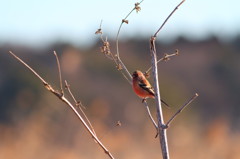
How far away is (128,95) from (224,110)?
7.32m

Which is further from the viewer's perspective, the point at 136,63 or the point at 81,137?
the point at 136,63

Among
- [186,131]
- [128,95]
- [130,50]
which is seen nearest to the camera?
[186,131]

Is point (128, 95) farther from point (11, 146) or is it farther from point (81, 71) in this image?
point (11, 146)

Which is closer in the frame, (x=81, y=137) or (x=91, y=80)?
(x=81, y=137)

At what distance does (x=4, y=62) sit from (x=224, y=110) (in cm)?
1194

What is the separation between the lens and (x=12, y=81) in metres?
32.1

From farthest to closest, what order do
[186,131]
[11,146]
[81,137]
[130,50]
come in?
[130,50] → [186,131] → [81,137] → [11,146]

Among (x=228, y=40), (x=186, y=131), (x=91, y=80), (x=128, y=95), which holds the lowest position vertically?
(x=186, y=131)

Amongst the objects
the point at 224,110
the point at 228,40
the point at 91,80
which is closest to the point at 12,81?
the point at 91,80

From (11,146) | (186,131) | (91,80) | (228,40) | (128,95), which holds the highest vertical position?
(228,40)

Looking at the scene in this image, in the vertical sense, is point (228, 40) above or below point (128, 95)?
above

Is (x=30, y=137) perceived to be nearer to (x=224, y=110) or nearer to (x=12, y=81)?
(x=12, y=81)

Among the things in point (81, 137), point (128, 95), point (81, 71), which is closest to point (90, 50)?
point (81, 71)

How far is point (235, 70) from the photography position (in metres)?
39.4
